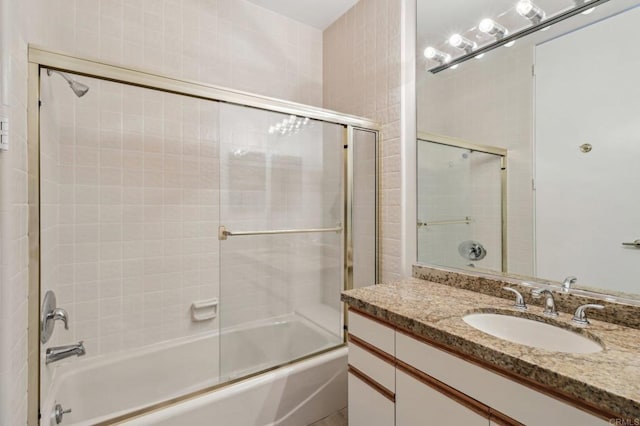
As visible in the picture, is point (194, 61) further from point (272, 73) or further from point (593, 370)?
point (593, 370)

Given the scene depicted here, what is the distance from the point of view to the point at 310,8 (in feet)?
7.39

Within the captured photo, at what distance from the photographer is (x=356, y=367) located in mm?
1320

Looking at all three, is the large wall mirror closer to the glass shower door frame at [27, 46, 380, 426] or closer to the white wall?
the white wall

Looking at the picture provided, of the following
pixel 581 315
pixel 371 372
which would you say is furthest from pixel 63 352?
pixel 581 315

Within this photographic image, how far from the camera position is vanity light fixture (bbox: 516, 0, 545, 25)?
132 centimetres

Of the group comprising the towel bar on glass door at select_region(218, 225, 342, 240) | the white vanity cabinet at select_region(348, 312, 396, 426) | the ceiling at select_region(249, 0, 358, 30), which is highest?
the ceiling at select_region(249, 0, 358, 30)

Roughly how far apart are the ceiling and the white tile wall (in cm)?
7

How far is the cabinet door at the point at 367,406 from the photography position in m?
1.17

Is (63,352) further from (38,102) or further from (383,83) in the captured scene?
(383,83)

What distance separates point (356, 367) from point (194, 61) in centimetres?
213

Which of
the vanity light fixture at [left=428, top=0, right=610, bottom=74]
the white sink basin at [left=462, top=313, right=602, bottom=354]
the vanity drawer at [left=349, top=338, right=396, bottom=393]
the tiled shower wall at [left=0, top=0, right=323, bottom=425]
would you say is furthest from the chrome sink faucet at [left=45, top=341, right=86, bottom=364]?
the vanity light fixture at [left=428, top=0, right=610, bottom=74]

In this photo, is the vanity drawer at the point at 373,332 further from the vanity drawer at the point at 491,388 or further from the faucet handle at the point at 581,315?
the faucet handle at the point at 581,315

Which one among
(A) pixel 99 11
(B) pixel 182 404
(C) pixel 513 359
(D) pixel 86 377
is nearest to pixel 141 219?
(D) pixel 86 377

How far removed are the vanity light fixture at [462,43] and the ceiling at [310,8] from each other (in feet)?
2.94
